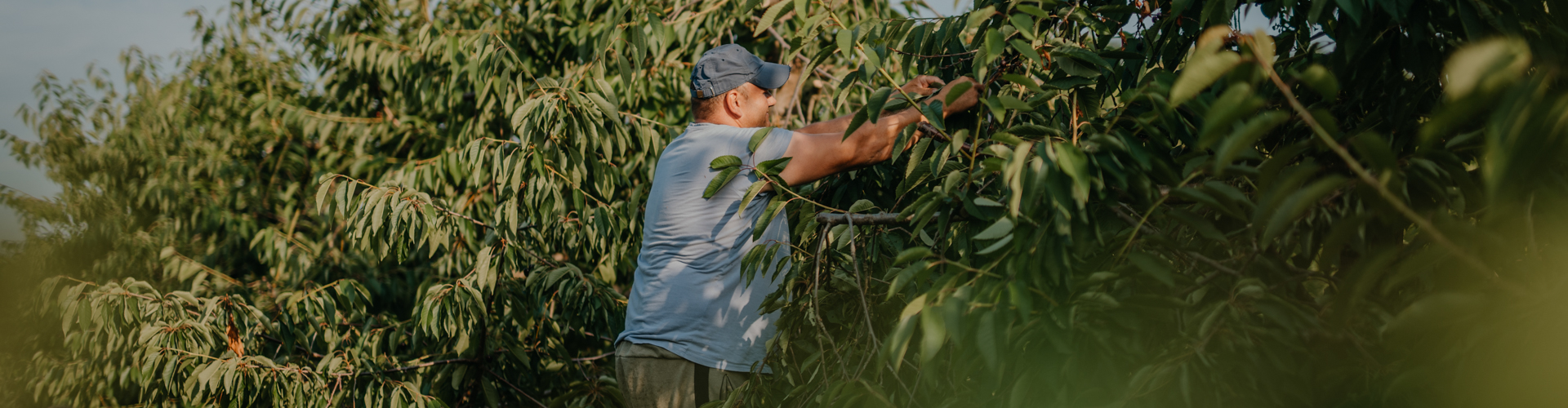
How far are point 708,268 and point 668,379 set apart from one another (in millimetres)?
234

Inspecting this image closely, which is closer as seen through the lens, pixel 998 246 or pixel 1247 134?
pixel 1247 134

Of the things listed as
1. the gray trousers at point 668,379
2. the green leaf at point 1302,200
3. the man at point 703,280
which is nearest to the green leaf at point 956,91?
the green leaf at point 1302,200

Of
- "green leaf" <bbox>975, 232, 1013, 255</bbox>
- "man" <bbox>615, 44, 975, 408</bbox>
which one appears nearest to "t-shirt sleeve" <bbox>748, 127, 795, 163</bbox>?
→ "man" <bbox>615, 44, 975, 408</bbox>

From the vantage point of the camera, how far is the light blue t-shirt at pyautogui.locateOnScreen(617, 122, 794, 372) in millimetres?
1723

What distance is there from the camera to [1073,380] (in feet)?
3.60

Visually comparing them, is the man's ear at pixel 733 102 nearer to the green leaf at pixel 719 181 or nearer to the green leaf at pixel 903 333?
the green leaf at pixel 719 181

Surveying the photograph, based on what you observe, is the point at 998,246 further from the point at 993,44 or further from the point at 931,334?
the point at 993,44

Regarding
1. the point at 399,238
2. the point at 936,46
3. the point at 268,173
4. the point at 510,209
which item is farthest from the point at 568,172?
the point at 268,173

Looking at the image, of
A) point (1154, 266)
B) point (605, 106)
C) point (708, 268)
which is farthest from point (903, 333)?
point (605, 106)

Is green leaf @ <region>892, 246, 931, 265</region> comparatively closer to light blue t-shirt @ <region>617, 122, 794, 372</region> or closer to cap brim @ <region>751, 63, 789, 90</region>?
light blue t-shirt @ <region>617, 122, 794, 372</region>

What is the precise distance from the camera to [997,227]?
3.53ft

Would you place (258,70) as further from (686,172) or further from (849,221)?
(849,221)

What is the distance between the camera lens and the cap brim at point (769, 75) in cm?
197

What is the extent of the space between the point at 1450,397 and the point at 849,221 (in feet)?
2.66
